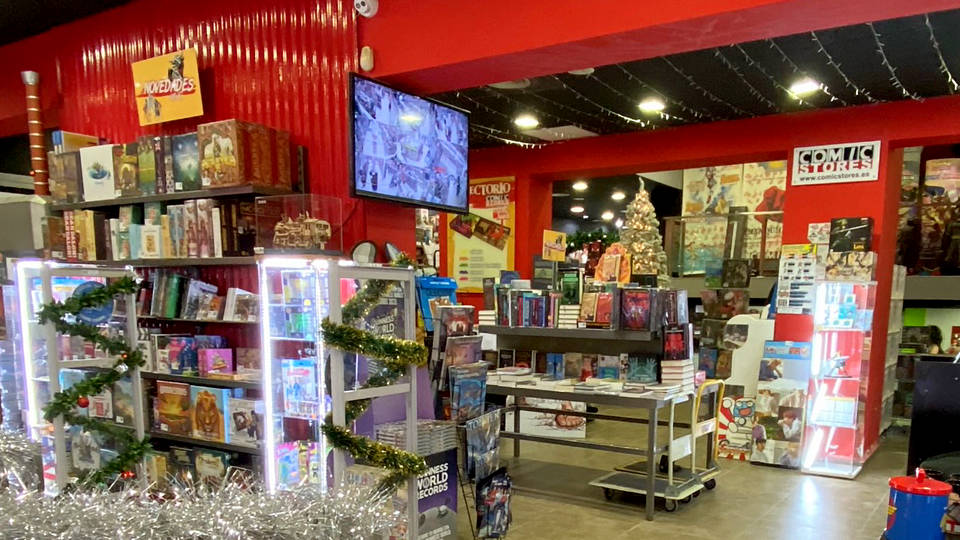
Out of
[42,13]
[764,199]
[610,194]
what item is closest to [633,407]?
[42,13]

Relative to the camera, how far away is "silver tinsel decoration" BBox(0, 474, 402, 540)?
1296mm

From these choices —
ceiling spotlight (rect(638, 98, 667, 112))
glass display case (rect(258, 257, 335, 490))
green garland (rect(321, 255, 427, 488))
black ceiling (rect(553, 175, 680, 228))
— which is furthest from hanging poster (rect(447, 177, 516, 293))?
green garland (rect(321, 255, 427, 488))

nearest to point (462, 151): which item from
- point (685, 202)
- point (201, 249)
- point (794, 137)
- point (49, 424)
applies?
point (201, 249)

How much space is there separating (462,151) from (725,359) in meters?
4.62

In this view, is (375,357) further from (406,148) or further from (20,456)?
(406,148)

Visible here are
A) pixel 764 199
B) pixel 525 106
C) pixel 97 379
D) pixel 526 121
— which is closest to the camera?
pixel 97 379

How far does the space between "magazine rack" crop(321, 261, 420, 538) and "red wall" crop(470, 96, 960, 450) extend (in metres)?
4.58

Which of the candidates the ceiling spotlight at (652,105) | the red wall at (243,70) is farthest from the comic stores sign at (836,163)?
the red wall at (243,70)

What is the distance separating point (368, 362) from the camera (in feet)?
10.7

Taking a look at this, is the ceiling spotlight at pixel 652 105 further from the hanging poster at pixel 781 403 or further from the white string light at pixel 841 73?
the hanging poster at pixel 781 403

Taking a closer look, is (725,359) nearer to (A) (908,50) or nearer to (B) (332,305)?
(A) (908,50)

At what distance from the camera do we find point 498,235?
8250mm

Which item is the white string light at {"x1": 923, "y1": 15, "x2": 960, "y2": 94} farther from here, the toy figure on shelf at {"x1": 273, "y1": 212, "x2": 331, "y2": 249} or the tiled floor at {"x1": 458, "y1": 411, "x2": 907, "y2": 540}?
the toy figure on shelf at {"x1": 273, "y1": 212, "x2": 331, "y2": 249}

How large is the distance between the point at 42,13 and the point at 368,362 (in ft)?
13.9
